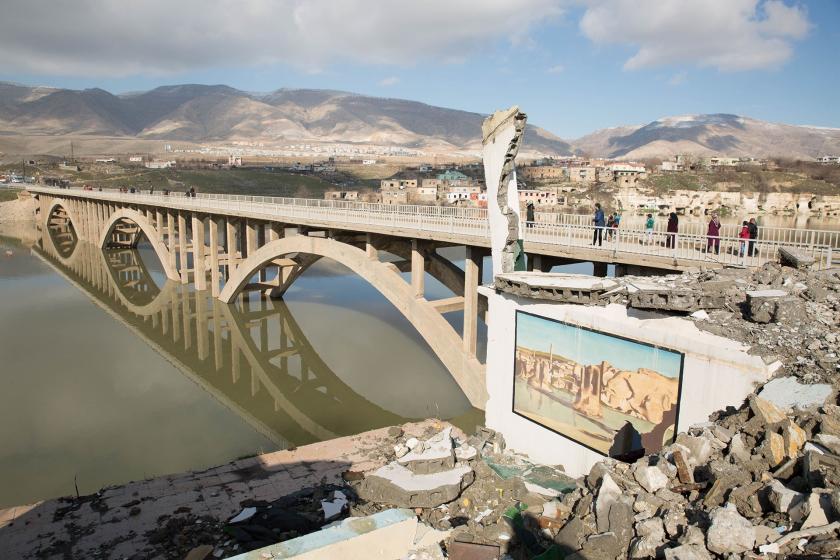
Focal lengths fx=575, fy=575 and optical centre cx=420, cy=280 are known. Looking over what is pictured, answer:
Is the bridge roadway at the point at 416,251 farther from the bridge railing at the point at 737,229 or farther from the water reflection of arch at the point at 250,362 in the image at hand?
the water reflection of arch at the point at 250,362

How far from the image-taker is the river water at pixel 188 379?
15609mm

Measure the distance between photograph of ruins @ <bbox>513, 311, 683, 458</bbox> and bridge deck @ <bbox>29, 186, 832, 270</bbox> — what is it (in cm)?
353

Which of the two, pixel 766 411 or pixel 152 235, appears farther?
pixel 152 235

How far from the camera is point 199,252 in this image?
34.0 meters

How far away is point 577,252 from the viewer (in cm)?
1320

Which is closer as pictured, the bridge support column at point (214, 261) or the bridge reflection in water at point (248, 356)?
the bridge reflection in water at point (248, 356)

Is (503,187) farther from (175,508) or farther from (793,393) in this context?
(175,508)

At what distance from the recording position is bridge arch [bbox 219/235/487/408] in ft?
53.9

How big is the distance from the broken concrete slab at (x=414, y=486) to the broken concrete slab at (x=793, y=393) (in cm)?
419

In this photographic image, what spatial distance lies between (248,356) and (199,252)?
11.8 meters

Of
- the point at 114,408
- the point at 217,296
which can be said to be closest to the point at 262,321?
the point at 217,296

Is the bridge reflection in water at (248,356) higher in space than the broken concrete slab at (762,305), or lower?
lower

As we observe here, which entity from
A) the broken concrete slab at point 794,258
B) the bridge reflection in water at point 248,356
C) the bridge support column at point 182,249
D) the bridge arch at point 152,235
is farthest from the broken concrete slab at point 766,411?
the bridge arch at point 152,235

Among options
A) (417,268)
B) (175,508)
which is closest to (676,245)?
(417,268)
